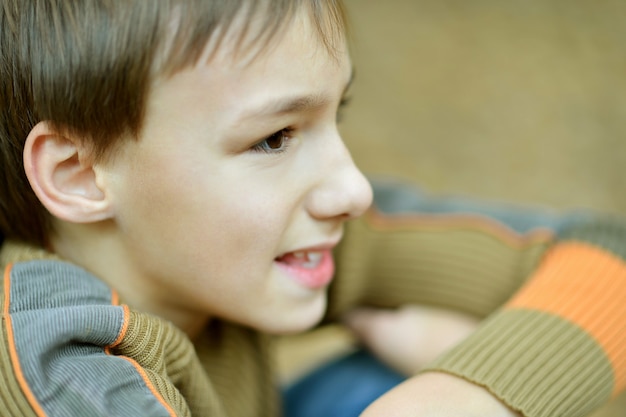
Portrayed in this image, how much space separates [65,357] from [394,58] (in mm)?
1287

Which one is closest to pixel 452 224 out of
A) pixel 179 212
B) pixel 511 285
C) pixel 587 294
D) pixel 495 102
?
pixel 511 285

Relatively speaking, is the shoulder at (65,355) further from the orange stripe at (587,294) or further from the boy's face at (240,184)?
the orange stripe at (587,294)

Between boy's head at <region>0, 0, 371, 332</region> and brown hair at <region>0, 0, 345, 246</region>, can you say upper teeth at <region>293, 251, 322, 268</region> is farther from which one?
brown hair at <region>0, 0, 345, 246</region>

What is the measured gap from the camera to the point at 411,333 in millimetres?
1024

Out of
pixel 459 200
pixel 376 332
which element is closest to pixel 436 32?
pixel 459 200

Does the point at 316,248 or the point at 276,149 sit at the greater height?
the point at 276,149

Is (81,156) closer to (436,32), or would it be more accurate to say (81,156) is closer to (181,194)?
(181,194)

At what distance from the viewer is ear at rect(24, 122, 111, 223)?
2.35 ft

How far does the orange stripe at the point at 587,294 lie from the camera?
2.69ft

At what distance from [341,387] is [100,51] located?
0.58 meters

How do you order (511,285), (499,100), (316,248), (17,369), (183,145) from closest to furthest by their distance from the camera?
(17,369) < (183,145) < (316,248) < (511,285) < (499,100)

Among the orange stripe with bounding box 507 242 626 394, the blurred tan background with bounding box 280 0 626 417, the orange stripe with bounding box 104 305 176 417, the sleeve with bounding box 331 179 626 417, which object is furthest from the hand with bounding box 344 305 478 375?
the orange stripe with bounding box 104 305 176 417

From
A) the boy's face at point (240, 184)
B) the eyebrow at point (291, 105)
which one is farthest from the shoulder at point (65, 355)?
the eyebrow at point (291, 105)

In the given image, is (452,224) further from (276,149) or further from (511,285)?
(276,149)
